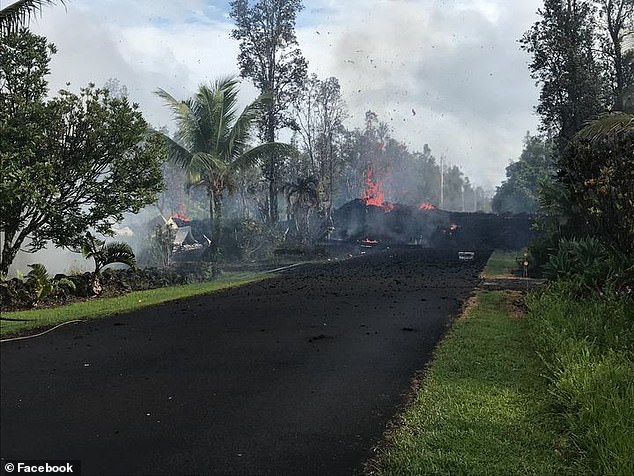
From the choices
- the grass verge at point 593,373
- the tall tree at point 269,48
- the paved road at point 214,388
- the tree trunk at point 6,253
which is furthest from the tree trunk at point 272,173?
the grass verge at point 593,373

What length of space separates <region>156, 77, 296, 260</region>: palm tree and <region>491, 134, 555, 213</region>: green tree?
22.7 m

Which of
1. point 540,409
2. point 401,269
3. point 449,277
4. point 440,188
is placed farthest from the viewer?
point 440,188

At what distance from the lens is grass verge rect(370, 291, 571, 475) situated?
3924 mm

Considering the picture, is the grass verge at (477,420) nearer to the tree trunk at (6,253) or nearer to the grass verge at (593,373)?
the grass verge at (593,373)

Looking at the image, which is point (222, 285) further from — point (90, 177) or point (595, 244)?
point (595, 244)

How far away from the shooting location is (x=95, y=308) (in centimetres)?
998

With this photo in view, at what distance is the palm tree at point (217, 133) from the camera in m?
21.0

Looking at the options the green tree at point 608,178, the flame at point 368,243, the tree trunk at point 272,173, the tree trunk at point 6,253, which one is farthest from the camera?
the flame at point 368,243

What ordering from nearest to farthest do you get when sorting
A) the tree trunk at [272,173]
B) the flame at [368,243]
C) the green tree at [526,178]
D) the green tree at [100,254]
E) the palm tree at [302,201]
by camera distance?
the green tree at [100,254] < the palm tree at [302,201] < the tree trunk at [272,173] < the flame at [368,243] < the green tree at [526,178]

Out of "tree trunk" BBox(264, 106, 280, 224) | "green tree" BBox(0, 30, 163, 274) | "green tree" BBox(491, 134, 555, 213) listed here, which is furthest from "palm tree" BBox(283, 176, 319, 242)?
"green tree" BBox(0, 30, 163, 274)

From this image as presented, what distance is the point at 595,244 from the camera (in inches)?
468

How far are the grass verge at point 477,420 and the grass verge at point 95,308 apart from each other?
207 inches

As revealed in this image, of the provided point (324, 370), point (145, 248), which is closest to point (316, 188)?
point (145, 248)

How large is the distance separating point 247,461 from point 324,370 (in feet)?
7.99
